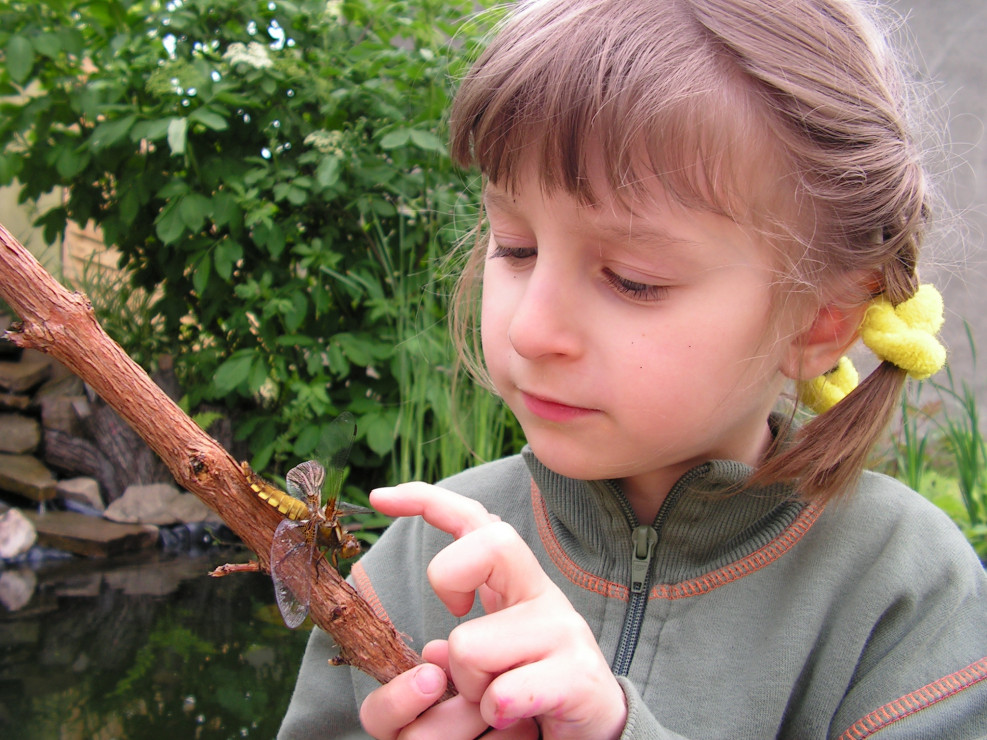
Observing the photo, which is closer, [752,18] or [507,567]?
[507,567]

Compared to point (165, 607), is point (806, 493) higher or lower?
higher

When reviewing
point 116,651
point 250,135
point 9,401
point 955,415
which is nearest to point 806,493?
point 116,651

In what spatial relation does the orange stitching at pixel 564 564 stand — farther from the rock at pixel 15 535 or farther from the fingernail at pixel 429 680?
the rock at pixel 15 535

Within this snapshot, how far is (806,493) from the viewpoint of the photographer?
1131 millimetres

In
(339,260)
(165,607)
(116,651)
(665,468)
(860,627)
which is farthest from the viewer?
(339,260)

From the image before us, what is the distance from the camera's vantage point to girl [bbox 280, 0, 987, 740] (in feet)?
2.96

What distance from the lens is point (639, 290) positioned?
0.96 meters

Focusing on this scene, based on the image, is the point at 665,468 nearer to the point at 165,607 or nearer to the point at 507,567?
the point at 507,567

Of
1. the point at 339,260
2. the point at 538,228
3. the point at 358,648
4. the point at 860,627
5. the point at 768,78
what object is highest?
the point at 768,78

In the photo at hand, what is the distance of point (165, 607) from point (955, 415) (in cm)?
333

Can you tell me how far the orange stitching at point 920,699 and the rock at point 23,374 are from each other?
3.61m

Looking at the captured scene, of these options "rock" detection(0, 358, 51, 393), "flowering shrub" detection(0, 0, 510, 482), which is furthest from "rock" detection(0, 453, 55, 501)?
"flowering shrub" detection(0, 0, 510, 482)

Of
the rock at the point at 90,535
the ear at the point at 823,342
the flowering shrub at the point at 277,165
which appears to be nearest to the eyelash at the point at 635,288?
the ear at the point at 823,342

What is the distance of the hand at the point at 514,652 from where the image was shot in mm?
781
